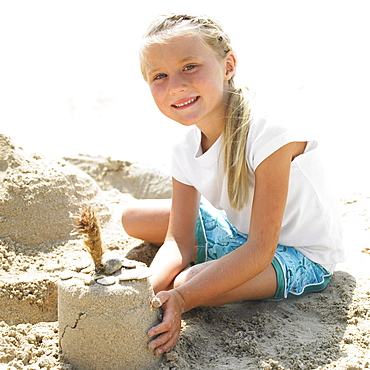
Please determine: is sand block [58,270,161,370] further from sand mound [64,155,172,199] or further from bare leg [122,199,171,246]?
sand mound [64,155,172,199]

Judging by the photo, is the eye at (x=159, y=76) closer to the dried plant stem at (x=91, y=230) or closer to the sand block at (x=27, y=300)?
the dried plant stem at (x=91, y=230)

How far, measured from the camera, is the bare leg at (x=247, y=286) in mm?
2152

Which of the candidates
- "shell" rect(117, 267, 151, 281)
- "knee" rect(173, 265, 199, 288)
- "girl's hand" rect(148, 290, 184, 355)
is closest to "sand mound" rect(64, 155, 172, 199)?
"knee" rect(173, 265, 199, 288)

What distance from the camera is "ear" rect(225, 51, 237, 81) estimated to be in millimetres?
2136

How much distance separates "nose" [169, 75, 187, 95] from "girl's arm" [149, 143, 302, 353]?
1.40ft

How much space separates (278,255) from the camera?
2.24 metres

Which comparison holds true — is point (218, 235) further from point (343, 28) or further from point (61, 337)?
point (343, 28)

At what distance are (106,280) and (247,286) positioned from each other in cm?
74

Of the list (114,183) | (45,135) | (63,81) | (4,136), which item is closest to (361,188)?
(114,183)

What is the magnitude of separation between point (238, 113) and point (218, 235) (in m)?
0.66

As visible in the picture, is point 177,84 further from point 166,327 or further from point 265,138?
point 166,327

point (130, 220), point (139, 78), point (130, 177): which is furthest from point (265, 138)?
point (139, 78)

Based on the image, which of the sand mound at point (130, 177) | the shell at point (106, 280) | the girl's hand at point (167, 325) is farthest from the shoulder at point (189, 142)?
the sand mound at point (130, 177)

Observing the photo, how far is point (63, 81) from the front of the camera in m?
8.73
